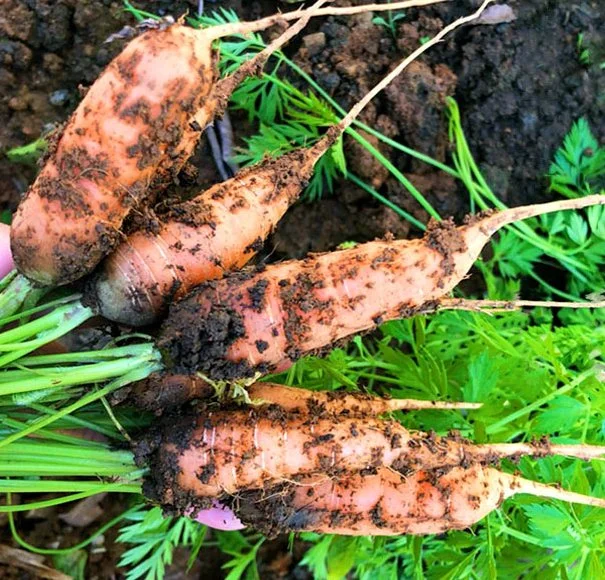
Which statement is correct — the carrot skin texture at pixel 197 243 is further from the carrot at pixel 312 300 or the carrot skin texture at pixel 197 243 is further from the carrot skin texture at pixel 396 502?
the carrot skin texture at pixel 396 502

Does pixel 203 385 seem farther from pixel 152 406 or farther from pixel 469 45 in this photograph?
pixel 469 45

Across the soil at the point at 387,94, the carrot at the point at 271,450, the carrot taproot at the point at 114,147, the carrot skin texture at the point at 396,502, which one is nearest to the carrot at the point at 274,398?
the carrot at the point at 271,450

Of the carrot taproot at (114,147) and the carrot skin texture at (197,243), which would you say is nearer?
the carrot taproot at (114,147)

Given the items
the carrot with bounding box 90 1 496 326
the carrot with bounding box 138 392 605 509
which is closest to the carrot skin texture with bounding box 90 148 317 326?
the carrot with bounding box 90 1 496 326

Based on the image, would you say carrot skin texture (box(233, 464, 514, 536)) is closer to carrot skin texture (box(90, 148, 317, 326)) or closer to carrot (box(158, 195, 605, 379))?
carrot (box(158, 195, 605, 379))

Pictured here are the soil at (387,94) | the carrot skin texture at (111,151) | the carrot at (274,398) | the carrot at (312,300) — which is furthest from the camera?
the soil at (387,94)

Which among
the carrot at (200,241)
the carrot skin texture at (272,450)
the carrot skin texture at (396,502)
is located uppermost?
the carrot at (200,241)

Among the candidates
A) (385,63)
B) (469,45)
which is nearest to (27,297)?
(385,63)
